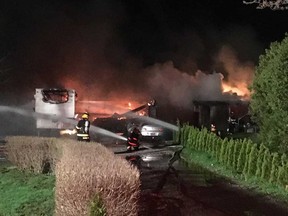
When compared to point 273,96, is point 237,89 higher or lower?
higher

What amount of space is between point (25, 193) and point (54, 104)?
18869 mm

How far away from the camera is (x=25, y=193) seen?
10.1 meters

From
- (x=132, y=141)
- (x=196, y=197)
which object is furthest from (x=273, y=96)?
(x=132, y=141)

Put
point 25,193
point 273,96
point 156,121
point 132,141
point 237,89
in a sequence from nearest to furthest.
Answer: point 25,193
point 273,96
point 132,141
point 156,121
point 237,89

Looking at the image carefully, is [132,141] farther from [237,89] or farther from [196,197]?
[237,89]

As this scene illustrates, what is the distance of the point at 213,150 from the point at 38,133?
12.9 m

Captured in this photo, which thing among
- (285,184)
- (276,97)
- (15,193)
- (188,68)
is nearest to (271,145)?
(276,97)

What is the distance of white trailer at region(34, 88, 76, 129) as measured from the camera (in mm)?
28281

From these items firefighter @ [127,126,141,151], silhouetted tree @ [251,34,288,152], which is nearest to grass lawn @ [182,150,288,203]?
silhouetted tree @ [251,34,288,152]

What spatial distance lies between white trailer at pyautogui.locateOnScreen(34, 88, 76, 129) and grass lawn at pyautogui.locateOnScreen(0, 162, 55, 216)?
14.9 metres

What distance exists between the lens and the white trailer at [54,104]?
2828cm

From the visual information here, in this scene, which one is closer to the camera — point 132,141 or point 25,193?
point 25,193

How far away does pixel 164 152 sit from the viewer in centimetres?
2072

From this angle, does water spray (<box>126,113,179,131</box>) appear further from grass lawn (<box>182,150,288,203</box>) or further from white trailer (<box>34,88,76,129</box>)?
grass lawn (<box>182,150,288,203</box>)
